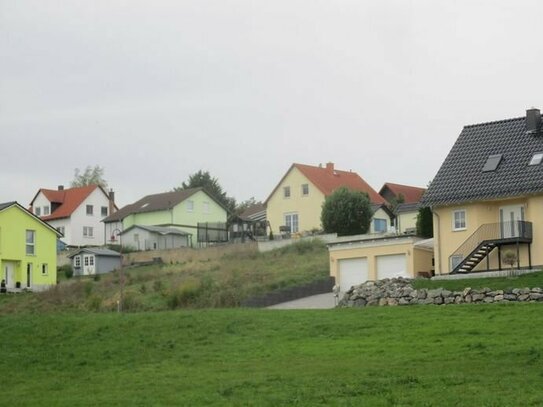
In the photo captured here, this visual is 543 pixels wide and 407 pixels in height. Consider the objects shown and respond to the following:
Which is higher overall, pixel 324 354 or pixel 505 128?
pixel 505 128

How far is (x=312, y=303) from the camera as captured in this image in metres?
46.2

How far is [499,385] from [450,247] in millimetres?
27506

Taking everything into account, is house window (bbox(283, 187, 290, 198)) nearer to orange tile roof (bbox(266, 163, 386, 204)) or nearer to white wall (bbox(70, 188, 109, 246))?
orange tile roof (bbox(266, 163, 386, 204))

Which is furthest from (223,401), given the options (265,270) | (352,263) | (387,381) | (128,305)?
(265,270)

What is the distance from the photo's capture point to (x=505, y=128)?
1957 inches

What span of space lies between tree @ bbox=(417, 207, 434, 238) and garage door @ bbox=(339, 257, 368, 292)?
3.47 m

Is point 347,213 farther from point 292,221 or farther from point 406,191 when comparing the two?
point 406,191

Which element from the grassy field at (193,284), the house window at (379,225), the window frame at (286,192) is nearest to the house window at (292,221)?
the window frame at (286,192)

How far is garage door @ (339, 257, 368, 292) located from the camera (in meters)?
51.1

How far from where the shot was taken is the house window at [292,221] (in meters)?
85.0

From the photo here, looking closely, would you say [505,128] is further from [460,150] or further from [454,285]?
[454,285]

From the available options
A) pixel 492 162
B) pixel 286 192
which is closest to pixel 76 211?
pixel 286 192

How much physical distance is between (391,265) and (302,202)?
3483cm

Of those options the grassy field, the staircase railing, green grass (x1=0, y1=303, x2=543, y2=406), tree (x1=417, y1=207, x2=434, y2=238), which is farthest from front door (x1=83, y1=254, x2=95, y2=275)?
green grass (x1=0, y1=303, x2=543, y2=406)
